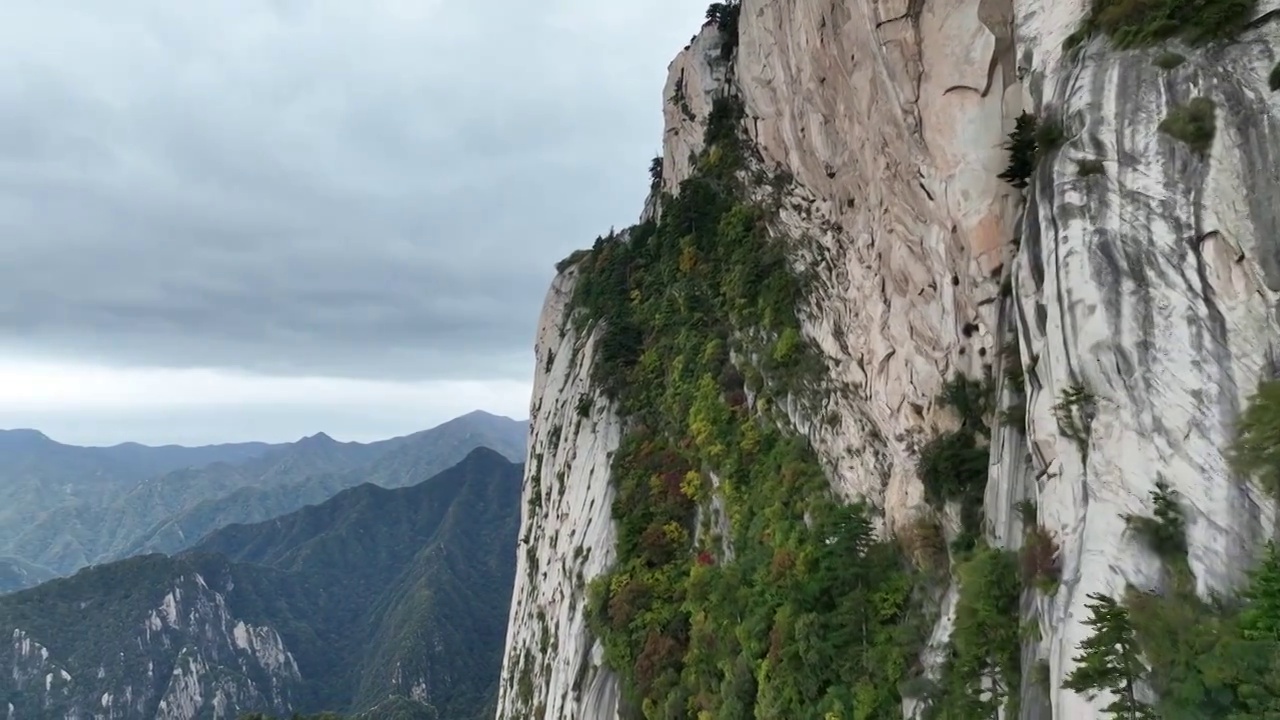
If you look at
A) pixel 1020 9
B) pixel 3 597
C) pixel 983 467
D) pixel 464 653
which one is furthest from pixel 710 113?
pixel 3 597

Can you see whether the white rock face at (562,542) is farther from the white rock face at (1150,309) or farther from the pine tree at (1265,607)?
the pine tree at (1265,607)

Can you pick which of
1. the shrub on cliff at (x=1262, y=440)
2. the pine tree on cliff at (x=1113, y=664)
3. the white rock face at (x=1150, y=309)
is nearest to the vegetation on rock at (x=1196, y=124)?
the white rock face at (x=1150, y=309)

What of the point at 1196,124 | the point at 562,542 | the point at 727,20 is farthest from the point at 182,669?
the point at 1196,124

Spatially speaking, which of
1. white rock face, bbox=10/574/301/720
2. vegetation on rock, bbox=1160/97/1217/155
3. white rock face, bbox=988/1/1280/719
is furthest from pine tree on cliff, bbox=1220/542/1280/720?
white rock face, bbox=10/574/301/720

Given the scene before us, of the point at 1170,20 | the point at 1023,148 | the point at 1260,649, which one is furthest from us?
the point at 1023,148

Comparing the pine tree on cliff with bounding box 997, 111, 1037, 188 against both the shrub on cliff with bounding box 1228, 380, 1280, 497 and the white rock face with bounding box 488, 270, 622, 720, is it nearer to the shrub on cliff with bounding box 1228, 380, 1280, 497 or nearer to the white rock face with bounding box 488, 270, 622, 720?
the shrub on cliff with bounding box 1228, 380, 1280, 497

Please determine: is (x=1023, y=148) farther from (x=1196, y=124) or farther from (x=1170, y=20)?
(x=1196, y=124)
